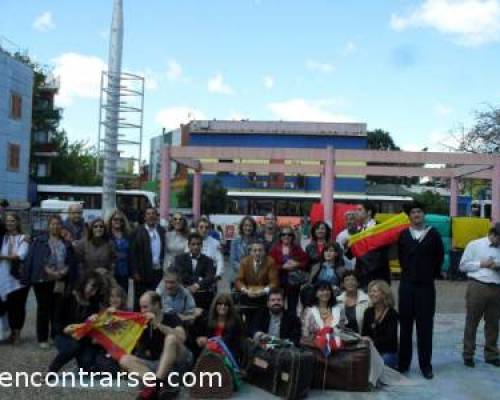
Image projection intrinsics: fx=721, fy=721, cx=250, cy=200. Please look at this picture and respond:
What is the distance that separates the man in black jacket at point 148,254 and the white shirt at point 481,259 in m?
3.63

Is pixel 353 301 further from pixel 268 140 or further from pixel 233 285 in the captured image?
pixel 268 140

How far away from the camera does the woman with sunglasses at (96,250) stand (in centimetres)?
841

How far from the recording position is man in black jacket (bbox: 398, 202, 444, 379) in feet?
24.9

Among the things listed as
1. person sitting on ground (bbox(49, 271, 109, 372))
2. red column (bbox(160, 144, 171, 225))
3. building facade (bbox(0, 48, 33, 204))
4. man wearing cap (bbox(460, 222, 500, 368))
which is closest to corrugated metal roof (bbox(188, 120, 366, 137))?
building facade (bbox(0, 48, 33, 204))

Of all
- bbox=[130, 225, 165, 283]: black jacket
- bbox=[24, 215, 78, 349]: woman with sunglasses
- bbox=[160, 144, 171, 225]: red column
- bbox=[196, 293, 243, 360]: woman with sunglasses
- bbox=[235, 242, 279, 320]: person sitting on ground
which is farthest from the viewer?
bbox=[160, 144, 171, 225]: red column

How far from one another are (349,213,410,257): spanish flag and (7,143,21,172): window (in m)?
32.0

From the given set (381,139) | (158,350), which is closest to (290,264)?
(158,350)

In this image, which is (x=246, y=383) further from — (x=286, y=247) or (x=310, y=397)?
(x=286, y=247)

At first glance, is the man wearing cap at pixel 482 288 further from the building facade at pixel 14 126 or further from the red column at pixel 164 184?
the building facade at pixel 14 126

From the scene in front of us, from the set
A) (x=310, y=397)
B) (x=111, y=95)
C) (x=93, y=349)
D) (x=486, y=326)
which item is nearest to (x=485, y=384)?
(x=486, y=326)

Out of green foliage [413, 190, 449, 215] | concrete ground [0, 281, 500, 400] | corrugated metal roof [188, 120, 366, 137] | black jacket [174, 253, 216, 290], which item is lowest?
concrete ground [0, 281, 500, 400]

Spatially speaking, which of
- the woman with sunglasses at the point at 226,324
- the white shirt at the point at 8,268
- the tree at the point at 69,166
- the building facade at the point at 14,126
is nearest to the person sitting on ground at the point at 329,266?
the woman with sunglasses at the point at 226,324

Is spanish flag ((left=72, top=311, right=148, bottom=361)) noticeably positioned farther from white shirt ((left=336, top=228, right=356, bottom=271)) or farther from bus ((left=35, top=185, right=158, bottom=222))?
bus ((left=35, top=185, right=158, bottom=222))

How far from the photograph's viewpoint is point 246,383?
7.08 m
